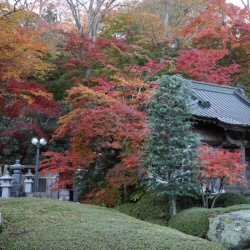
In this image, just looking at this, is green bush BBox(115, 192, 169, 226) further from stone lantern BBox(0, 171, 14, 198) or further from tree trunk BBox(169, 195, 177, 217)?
stone lantern BBox(0, 171, 14, 198)

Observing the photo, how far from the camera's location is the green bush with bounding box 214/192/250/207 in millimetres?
9805

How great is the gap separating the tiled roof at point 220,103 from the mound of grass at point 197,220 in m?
4.32

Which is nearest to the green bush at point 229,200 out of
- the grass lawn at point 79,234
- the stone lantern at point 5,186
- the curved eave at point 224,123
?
the curved eave at point 224,123

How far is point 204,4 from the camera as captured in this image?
79.9ft

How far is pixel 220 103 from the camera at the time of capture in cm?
1447

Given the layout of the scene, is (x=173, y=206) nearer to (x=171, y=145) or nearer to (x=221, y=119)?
(x=171, y=145)

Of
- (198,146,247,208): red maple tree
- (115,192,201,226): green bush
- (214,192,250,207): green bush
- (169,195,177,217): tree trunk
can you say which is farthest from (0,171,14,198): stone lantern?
(214,192,250,207): green bush

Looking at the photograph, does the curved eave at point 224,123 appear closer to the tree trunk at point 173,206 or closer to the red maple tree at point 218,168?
the red maple tree at point 218,168

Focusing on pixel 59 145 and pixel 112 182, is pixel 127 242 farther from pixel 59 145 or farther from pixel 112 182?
pixel 59 145

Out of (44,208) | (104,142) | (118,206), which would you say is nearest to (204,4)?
(104,142)

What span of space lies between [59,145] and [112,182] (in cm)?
808

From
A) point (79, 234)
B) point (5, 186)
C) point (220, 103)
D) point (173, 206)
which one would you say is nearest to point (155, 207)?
point (173, 206)

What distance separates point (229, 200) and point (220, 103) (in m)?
5.65

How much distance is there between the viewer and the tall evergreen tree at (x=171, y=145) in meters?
9.01
